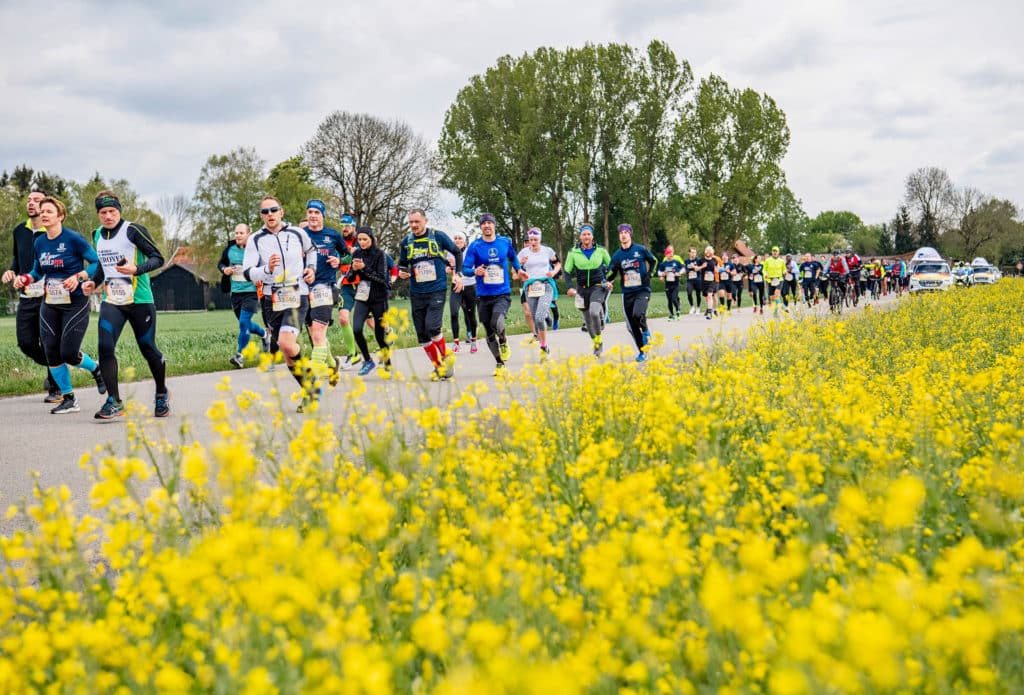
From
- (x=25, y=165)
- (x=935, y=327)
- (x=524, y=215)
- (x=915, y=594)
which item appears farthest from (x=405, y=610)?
(x=25, y=165)

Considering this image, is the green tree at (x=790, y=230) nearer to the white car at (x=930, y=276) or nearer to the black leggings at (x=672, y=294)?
the white car at (x=930, y=276)

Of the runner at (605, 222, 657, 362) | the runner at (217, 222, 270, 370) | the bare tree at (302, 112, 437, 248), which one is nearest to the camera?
the runner at (605, 222, 657, 362)

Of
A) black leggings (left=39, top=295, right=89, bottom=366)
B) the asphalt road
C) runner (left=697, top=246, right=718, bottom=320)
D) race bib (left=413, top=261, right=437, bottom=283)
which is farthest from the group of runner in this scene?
runner (left=697, top=246, right=718, bottom=320)

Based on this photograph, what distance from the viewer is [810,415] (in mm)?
4789

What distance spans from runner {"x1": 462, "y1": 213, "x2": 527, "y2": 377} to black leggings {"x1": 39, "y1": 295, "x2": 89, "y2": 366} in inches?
183

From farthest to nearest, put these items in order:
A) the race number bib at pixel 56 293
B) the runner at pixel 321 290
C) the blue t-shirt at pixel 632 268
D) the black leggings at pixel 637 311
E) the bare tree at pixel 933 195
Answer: the bare tree at pixel 933 195, the blue t-shirt at pixel 632 268, the black leggings at pixel 637 311, the runner at pixel 321 290, the race number bib at pixel 56 293

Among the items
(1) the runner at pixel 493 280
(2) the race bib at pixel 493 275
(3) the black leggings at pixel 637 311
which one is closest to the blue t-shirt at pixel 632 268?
(3) the black leggings at pixel 637 311

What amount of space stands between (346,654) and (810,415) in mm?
3842

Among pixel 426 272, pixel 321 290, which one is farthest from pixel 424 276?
pixel 321 290

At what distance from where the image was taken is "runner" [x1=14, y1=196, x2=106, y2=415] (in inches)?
322

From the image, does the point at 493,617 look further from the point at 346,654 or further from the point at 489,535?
the point at 346,654

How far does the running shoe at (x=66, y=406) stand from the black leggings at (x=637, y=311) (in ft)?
22.8

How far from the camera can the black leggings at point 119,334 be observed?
7.64 metres

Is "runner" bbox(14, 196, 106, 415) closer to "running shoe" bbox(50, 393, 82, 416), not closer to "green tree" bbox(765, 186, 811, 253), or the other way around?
"running shoe" bbox(50, 393, 82, 416)
